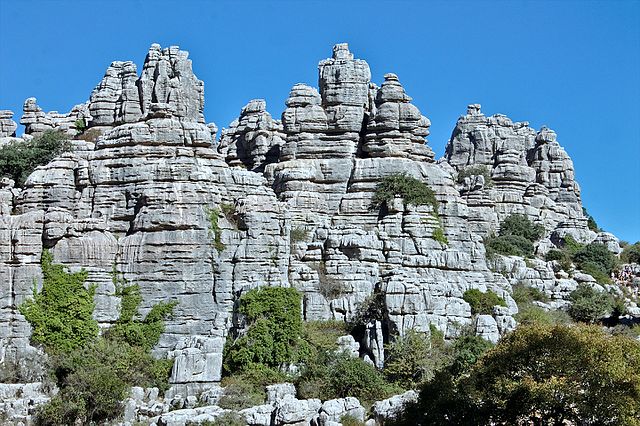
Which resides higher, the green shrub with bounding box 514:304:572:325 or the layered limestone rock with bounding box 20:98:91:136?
the layered limestone rock with bounding box 20:98:91:136

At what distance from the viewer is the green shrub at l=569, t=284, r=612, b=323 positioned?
140 feet

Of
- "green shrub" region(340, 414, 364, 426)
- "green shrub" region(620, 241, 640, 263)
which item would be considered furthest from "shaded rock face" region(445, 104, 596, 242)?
"green shrub" region(340, 414, 364, 426)

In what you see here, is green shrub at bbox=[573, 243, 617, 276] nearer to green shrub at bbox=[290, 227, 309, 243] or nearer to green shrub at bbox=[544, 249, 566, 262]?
green shrub at bbox=[544, 249, 566, 262]

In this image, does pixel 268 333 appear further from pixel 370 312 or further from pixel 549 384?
pixel 549 384

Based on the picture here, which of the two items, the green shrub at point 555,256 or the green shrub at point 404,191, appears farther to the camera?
the green shrub at point 555,256

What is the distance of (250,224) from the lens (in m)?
35.3

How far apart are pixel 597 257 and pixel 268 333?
27.2 meters

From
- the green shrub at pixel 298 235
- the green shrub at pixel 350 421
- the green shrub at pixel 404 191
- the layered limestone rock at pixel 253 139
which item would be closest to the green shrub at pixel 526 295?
the green shrub at pixel 404 191

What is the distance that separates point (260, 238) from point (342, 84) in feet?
36.0

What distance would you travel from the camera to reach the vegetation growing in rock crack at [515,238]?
5041 cm

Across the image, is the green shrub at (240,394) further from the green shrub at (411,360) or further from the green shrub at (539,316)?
the green shrub at (539,316)

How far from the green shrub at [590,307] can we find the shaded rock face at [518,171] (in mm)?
11341

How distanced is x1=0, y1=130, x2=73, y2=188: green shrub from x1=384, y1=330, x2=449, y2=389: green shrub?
19844 millimetres

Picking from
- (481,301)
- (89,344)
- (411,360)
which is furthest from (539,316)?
(89,344)
